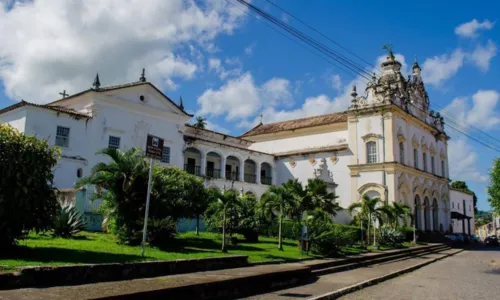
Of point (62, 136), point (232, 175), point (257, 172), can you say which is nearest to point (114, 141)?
point (62, 136)

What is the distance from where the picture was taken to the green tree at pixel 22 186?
29.9 feet

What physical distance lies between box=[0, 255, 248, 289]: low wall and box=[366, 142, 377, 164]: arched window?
26.8 meters

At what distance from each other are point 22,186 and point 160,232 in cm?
531

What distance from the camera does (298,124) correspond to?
42.8 metres

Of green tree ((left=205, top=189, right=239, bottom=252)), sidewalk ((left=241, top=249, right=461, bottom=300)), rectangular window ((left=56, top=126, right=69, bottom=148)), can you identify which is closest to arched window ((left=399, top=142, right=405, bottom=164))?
green tree ((left=205, top=189, right=239, bottom=252))

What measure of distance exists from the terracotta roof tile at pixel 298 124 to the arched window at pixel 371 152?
3860 mm

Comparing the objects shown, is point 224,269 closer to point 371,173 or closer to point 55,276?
point 55,276

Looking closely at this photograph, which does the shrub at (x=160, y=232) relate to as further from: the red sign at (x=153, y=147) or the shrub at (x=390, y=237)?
the shrub at (x=390, y=237)

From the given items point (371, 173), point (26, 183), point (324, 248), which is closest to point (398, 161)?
point (371, 173)

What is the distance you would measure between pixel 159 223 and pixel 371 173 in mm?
24871

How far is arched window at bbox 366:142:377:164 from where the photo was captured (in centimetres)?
3525

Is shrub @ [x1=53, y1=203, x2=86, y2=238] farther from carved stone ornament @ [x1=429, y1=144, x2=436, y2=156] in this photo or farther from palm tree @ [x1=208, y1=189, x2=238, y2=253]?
carved stone ornament @ [x1=429, y1=144, x2=436, y2=156]

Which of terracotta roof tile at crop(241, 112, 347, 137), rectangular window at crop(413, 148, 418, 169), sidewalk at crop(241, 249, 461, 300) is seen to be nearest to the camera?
sidewalk at crop(241, 249, 461, 300)

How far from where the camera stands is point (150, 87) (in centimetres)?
2886
